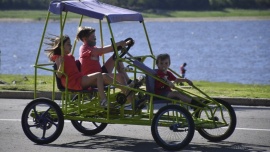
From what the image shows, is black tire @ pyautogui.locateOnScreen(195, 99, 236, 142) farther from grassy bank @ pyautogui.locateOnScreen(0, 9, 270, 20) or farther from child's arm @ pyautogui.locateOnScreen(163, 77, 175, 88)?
grassy bank @ pyautogui.locateOnScreen(0, 9, 270, 20)

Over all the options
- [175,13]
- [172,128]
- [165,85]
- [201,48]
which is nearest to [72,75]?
[165,85]

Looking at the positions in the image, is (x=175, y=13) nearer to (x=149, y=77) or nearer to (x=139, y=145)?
(x=139, y=145)

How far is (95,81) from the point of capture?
11.5 m

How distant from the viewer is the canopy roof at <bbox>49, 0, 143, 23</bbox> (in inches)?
447

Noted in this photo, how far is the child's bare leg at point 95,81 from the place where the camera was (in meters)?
11.4

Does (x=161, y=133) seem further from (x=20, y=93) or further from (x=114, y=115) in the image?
(x=20, y=93)

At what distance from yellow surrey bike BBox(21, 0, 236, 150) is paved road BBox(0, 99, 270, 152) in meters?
0.18

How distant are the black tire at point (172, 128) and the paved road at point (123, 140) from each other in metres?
0.20

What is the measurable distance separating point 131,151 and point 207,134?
120cm

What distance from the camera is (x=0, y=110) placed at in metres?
14.8

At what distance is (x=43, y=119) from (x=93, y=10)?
5.03ft

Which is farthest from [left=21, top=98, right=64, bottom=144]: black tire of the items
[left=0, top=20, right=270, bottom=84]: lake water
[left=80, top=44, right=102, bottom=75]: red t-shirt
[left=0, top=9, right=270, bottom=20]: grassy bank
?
[left=0, top=9, right=270, bottom=20]: grassy bank

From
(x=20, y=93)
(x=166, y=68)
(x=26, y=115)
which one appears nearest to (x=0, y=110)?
(x=20, y=93)

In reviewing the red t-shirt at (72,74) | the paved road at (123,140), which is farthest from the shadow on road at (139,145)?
the red t-shirt at (72,74)
